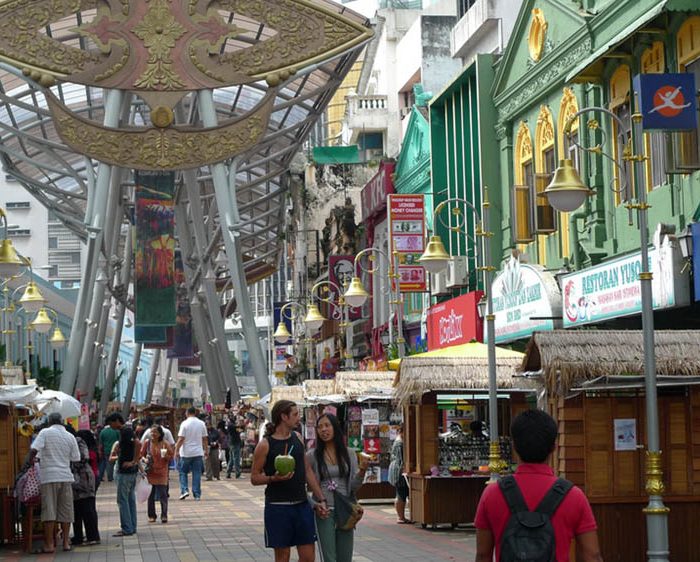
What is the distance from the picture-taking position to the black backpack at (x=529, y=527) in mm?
6137

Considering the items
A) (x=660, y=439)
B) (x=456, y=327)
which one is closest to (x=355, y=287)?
(x=456, y=327)

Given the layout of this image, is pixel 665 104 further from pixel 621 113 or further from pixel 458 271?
pixel 458 271

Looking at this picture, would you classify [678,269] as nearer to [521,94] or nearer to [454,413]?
[521,94]

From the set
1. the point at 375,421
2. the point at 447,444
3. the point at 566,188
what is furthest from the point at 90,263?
the point at 566,188

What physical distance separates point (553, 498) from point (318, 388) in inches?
1059

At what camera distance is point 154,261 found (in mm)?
53938

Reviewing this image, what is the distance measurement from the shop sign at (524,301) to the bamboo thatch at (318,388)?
3.77m

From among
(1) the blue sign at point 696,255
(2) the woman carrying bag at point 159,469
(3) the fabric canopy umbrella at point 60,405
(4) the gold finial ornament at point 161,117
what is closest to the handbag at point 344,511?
(1) the blue sign at point 696,255

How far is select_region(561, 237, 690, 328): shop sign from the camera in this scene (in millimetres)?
21297

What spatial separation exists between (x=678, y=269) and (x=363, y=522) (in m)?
6.08

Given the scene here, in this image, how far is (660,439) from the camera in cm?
1508

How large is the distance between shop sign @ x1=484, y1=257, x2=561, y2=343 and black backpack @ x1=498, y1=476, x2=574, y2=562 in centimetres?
2092

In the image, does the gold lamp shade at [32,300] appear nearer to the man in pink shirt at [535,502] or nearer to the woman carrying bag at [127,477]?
the woman carrying bag at [127,477]

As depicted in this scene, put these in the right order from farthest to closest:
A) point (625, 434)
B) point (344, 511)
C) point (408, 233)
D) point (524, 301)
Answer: point (408, 233), point (524, 301), point (625, 434), point (344, 511)
